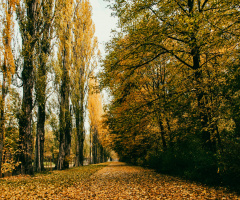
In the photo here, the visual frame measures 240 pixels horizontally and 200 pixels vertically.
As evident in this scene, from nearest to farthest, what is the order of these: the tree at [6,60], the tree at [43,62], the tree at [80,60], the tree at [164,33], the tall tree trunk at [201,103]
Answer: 1. the tree at [164,33]
2. the tall tree trunk at [201,103]
3. the tree at [6,60]
4. the tree at [43,62]
5. the tree at [80,60]

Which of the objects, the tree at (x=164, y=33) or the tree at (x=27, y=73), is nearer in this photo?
the tree at (x=164, y=33)

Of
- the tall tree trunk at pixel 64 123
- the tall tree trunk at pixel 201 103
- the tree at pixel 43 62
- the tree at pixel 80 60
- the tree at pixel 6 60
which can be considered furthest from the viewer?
the tree at pixel 80 60

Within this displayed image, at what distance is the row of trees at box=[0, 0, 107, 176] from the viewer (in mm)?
9477

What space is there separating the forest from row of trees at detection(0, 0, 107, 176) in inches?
2.5

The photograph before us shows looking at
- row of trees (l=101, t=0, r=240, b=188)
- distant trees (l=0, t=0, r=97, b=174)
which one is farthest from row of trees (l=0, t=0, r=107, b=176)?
row of trees (l=101, t=0, r=240, b=188)

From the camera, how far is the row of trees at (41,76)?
9.48 m

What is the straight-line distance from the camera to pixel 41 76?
12.7m

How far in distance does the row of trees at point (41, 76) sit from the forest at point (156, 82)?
63 mm

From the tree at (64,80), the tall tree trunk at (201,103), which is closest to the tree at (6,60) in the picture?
the tree at (64,80)

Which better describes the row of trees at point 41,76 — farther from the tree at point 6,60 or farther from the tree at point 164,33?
the tree at point 164,33

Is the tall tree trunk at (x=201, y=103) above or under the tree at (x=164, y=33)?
under

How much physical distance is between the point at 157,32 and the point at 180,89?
2.56 metres

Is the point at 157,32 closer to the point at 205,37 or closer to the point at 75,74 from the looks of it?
the point at 205,37

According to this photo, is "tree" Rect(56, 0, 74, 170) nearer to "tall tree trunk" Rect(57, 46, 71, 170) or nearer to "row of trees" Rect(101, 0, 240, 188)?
"tall tree trunk" Rect(57, 46, 71, 170)
